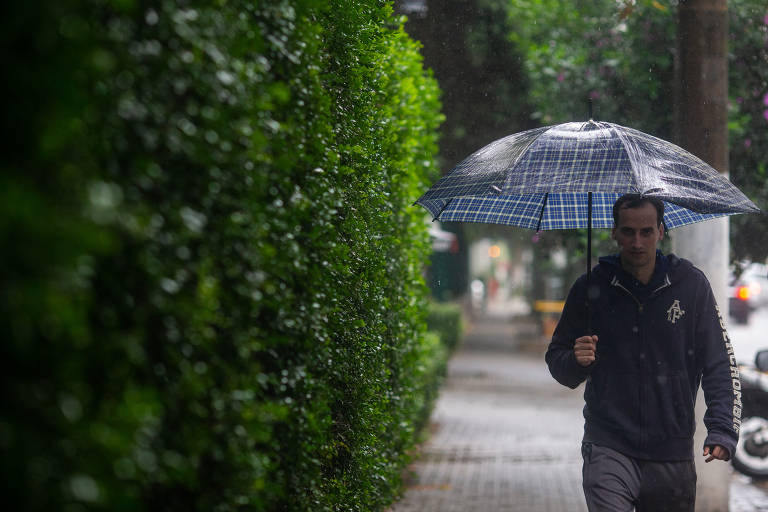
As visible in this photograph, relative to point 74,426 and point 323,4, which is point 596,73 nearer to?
point 323,4

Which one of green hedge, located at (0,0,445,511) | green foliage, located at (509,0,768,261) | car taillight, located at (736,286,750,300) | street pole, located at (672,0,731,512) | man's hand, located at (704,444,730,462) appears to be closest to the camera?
green hedge, located at (0,0,445,511)

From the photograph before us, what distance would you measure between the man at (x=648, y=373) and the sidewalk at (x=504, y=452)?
2.10 metres

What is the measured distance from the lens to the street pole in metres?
6.08

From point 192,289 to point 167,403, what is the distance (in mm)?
231

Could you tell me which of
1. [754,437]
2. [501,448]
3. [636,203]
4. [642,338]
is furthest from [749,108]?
[642,338]

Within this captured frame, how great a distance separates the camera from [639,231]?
4059 millimetres

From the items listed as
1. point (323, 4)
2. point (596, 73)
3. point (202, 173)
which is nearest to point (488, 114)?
point (596, 73)

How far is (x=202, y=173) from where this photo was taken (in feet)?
6.09

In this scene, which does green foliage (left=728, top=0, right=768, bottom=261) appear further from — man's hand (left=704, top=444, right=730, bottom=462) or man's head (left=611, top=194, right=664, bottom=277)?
man's hand (left=704, top=444, right=730, bottom=462)

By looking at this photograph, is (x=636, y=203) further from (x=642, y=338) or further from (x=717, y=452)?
(x=717, y=452)

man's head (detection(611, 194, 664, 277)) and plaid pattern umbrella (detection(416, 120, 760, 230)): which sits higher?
plaid pattern umbrella (detection(416, 120, 760, 230))

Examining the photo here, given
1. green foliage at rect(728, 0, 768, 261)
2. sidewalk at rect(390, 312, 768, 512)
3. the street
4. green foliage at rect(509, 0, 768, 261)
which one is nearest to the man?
sidewalk at rect(390, 312, 768, 512)

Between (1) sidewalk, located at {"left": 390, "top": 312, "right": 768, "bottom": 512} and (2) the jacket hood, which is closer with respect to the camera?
(2) the jacket hood

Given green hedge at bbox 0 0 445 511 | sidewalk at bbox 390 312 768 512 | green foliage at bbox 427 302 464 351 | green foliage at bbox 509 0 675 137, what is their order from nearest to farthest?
green hedge at bbox 0 0 445 511, sidewalk at bbox 390 312 768 512, green foliage at bbox 509 0 675 137, green foliage at bbox 427 302 464 351
